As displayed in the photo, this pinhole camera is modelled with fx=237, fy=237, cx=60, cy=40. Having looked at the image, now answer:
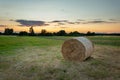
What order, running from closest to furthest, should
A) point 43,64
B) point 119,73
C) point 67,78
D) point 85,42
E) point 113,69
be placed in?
point 67,78, point 119,73, point 113,69, point 43,64, point 85,42

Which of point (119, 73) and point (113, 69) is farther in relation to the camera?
point (113, 69)

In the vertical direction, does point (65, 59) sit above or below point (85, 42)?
below

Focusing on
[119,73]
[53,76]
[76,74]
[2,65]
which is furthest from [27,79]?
[119,73]

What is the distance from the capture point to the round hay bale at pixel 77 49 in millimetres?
11727

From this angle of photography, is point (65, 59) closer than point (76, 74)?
No

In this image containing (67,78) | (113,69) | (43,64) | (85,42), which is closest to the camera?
(67,78)

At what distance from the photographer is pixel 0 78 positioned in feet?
30.0

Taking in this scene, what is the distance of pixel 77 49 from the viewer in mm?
11891

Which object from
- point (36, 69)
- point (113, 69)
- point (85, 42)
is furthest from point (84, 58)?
point (36, 69)

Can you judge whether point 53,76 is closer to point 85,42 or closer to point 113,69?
point 113,69

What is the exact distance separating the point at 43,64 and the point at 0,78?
2.49 meters

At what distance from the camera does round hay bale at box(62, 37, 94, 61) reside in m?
11.7

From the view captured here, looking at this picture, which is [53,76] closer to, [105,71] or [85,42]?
[105,71]

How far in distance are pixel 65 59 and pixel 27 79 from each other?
3.78m
